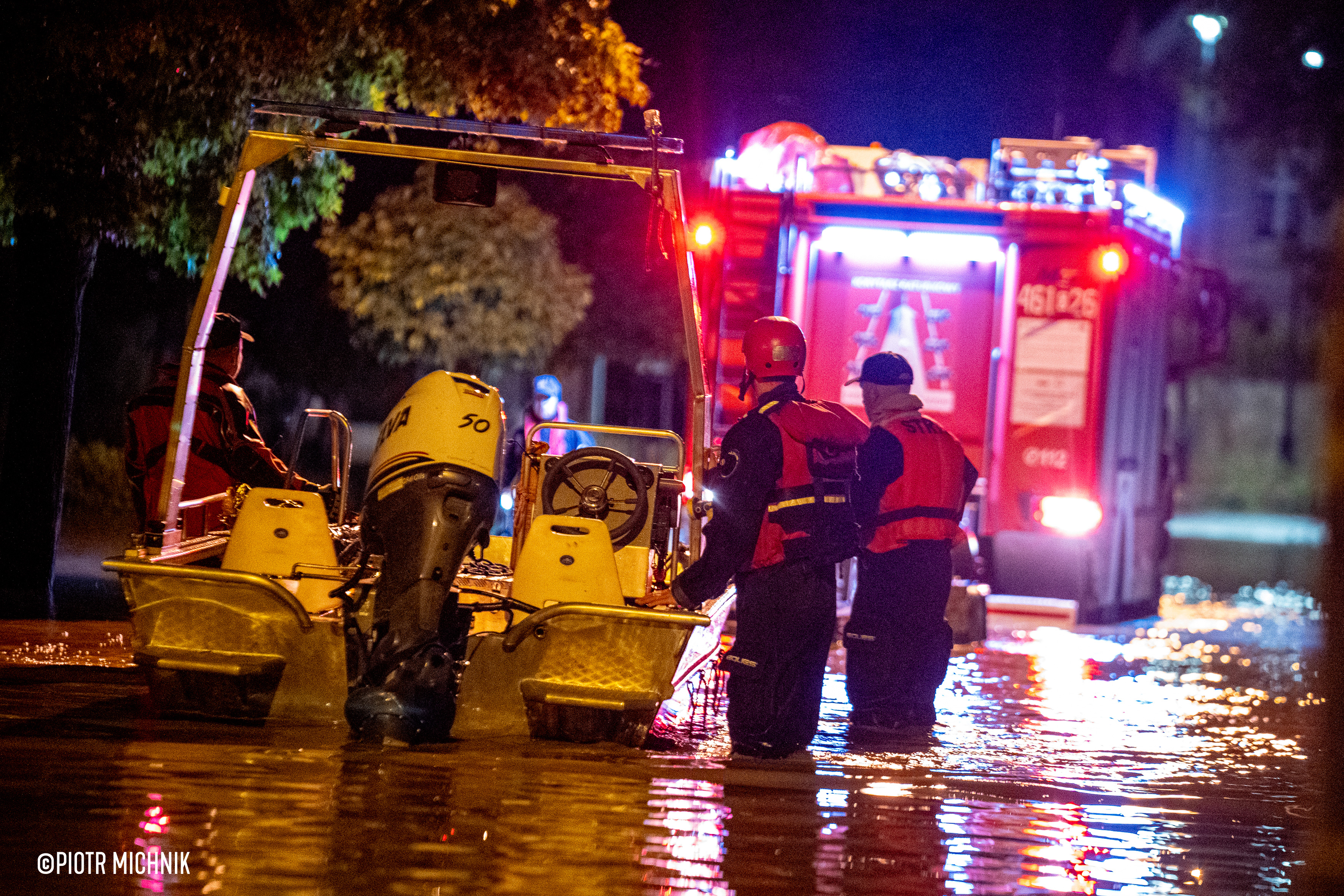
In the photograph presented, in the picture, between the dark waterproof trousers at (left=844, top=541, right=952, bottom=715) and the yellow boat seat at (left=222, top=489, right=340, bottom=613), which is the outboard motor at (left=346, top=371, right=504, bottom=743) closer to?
the yellow boat seat at (left=222, top=489, right=340, bottom=613)

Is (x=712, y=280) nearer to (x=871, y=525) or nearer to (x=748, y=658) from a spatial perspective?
(x=871, y=525)

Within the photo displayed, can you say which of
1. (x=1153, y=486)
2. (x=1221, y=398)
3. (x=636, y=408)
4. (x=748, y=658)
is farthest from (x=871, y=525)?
(x=1221, y=398)

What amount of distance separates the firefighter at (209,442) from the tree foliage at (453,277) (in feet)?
43.0

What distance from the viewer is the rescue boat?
584 centimetres

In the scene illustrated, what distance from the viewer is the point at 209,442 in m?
7.50

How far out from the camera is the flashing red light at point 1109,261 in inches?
452

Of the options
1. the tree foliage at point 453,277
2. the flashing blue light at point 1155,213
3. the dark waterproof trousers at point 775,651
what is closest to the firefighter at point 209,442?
the dark waterproof trousers at point 775,651

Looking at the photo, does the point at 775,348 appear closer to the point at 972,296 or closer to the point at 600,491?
the point at 600,491

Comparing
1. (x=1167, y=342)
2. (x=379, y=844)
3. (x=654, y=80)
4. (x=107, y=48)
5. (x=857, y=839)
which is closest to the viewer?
(x=379, y=844)

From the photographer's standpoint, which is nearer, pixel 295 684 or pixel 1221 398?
pixel 295 684

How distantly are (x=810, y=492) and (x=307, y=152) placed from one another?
2423mm

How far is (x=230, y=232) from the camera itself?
625 cm

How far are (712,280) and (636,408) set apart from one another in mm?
18598

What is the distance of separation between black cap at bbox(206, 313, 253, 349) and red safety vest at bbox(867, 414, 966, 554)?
305 centimetres
